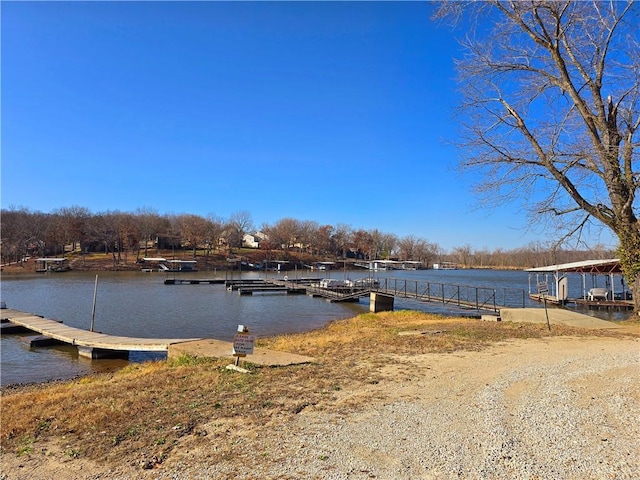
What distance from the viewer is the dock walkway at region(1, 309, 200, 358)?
1508 centimetres

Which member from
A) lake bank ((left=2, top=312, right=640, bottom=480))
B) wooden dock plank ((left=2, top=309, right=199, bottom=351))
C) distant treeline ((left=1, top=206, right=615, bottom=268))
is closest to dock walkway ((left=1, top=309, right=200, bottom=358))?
wooden dock plank ((left=2, top=309, right=199, bottom=351))

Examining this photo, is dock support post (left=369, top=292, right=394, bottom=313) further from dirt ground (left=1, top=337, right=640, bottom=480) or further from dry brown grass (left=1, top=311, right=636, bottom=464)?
dirt ground (left=1, top=337, right=640, bottom=480)

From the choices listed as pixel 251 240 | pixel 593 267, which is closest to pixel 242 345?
pixel 593 267

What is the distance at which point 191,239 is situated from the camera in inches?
4323

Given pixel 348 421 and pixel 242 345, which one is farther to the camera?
pixel 242 345

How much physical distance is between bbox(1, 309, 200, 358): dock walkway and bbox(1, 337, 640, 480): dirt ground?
816 cm

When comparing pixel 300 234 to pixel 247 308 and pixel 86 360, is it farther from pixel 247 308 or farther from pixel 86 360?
pixel 86 360

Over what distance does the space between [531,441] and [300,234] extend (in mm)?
132020

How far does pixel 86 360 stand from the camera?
16.4m

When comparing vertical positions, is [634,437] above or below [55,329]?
above

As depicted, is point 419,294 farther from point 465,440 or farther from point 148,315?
point 465,440

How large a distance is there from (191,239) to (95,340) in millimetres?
96040

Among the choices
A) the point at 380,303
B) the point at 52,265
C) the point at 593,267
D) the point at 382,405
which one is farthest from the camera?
the point at 52,265

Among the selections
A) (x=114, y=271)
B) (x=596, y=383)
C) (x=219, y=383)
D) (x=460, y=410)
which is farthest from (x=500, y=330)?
(x=114, y=271)
